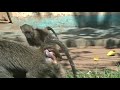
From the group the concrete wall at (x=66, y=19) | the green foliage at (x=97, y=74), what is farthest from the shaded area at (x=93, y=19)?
the green foliage at (x=97, y=74)

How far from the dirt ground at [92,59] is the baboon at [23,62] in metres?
0.22

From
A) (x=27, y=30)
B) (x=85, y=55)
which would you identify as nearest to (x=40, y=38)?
(x=27, y=30)

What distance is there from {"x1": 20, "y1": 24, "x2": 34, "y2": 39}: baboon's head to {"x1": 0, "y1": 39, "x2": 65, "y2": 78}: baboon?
133 mm

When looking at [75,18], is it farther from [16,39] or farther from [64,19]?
[16,39]

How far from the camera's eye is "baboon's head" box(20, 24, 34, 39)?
6211 millimetres

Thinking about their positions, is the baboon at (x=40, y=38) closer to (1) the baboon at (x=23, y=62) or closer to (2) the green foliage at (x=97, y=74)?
(1) the baboon at (x=23, y=62)

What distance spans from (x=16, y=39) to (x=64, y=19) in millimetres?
590

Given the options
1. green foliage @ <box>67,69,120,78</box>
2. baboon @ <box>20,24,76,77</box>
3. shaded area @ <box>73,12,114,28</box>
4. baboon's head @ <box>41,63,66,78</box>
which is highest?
shaded area @ <box>73,12,114,28</box>

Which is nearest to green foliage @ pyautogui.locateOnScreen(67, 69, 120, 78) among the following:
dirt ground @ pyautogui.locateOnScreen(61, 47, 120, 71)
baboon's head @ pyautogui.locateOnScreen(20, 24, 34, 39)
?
dirt ground @ pyautogui.locateOnScreen(61, 47, 120, 71)

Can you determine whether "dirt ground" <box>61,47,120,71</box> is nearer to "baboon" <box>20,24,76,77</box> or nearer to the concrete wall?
"baboon" <box>20,24,76,77</box>

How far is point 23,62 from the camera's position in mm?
6191

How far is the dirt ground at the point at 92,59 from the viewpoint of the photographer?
6.25 metres
